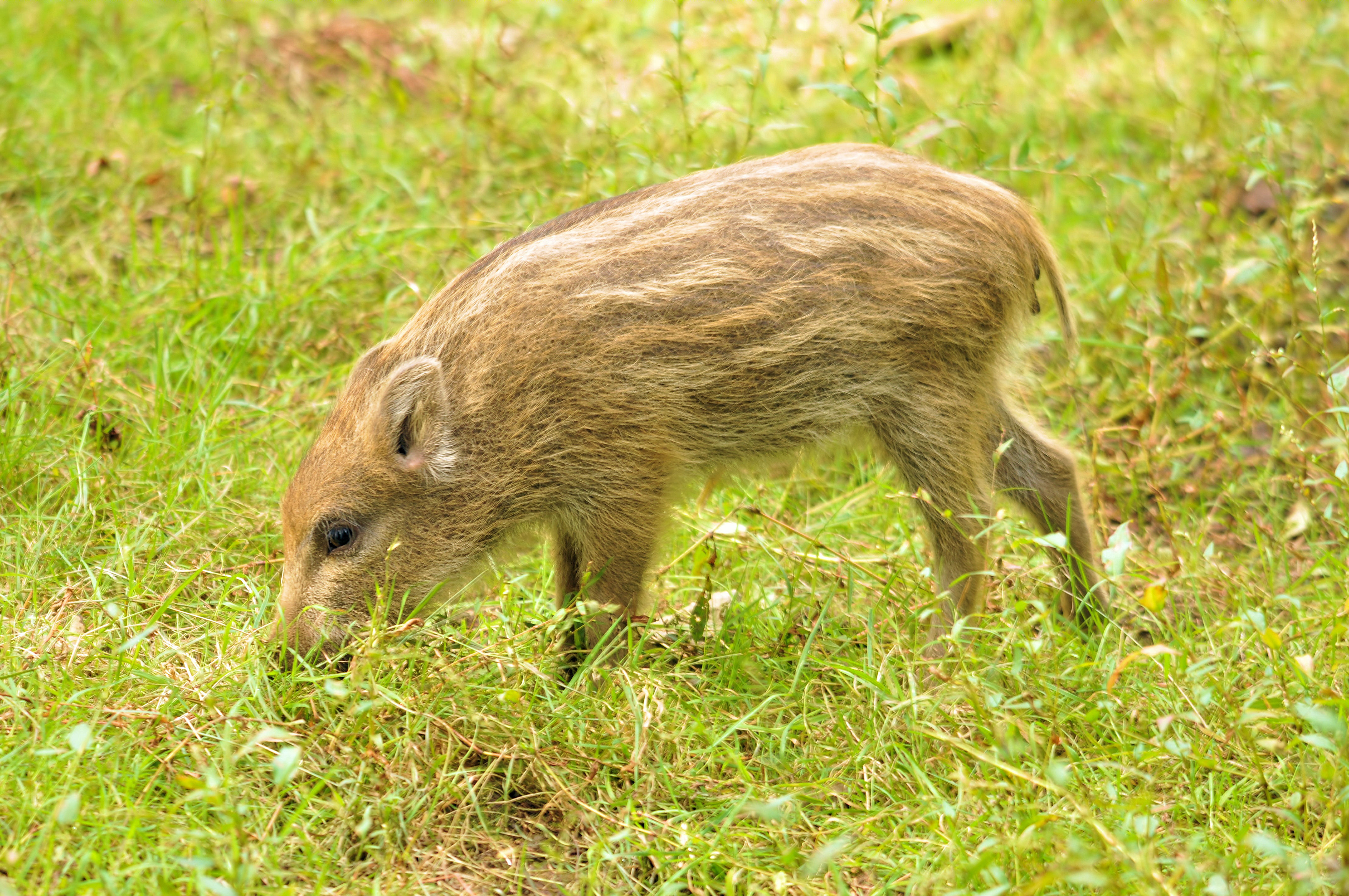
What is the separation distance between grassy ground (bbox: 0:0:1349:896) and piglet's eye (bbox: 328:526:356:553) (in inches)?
12.7

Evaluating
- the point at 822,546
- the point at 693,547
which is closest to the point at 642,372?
the point at 693,547

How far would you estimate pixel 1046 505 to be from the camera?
444cm

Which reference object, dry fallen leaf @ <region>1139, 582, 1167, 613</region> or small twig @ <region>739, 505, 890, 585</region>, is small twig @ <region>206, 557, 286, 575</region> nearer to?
small twig @ <region>739, 505, 890, 585</region>

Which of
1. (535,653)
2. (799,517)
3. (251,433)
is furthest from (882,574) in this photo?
(251,433)

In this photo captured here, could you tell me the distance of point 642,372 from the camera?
12.4 ft

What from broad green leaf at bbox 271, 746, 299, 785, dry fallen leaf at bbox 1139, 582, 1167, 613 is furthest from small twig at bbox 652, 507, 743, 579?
broad green leaf at bbox 271, 746, 299, 785

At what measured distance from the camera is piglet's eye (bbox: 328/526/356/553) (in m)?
3.78

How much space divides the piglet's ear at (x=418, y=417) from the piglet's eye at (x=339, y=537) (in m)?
0.24

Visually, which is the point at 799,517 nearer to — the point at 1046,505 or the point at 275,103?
the point at 1046,505

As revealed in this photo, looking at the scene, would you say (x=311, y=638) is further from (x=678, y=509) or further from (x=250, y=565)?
(x=678, y=509)

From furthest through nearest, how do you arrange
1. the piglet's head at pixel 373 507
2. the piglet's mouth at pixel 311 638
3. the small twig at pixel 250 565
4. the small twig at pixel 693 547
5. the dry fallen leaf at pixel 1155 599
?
the small twig at pixel 693 547, the small twig at pixel 250 565, the piglet's head at pixel 373 507, the piglet's mouth at pixel 311 638, the dry fallen leaf at pixel 1155 599

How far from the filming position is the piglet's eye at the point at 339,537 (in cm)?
378

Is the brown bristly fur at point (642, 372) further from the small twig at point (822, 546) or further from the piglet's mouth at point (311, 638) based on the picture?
the small twig at point (822, 546)

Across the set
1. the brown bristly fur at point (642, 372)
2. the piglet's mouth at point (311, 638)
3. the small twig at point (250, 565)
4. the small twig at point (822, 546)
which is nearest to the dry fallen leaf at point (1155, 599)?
the brown bristly fur at point (642, 372)
